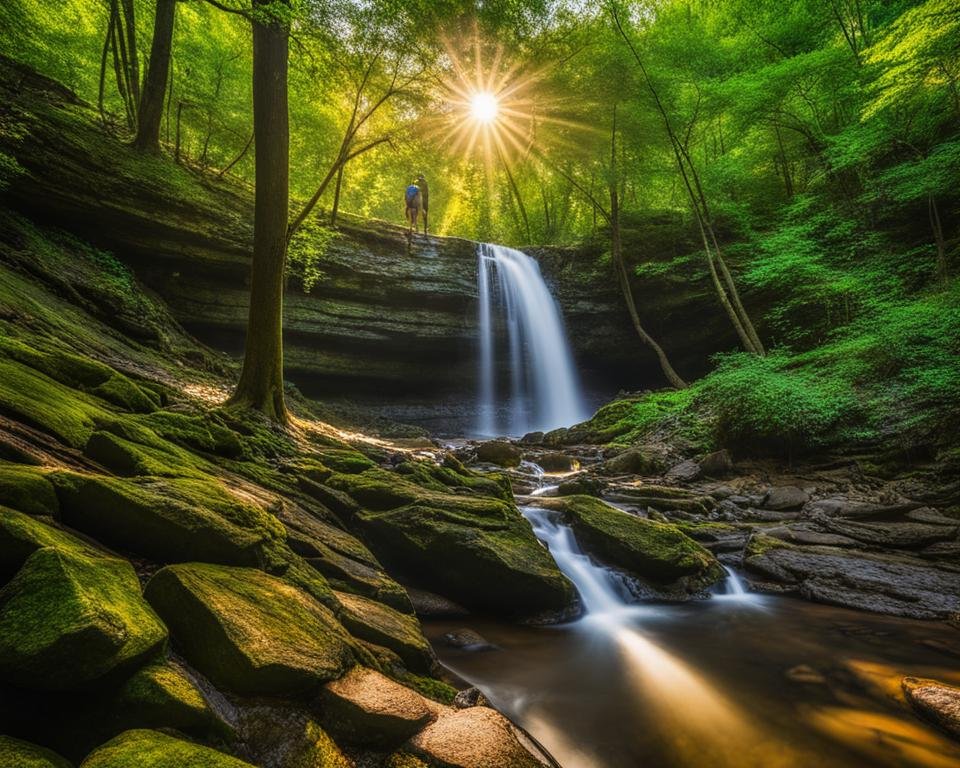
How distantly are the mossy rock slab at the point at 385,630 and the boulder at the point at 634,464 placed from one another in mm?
7945

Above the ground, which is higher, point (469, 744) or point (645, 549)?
point (645, 549)

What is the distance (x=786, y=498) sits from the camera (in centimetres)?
764

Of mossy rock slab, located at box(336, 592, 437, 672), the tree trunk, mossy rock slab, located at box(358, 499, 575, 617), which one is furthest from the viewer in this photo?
the tree trunk

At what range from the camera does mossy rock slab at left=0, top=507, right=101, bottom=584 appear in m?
1.52

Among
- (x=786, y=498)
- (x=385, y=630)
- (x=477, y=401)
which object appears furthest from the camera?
(x=477, y=401)

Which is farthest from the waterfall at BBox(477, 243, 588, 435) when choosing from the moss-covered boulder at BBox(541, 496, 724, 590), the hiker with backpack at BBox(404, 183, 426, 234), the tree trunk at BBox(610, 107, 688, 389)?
the moss-covered boulder at BBox(541, 496, 724, 590)

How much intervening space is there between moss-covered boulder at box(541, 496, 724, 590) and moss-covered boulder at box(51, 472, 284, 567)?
14.5 feet

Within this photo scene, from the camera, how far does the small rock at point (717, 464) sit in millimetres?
9367

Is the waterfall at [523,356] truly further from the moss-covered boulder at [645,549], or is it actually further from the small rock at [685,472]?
the moss-covered boulder at [645,549]

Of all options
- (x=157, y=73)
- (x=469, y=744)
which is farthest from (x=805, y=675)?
(x=157, y=73)

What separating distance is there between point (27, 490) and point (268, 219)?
229 inches

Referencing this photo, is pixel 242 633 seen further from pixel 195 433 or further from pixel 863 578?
pixel 863 578

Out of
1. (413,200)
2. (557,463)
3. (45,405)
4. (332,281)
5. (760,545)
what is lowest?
(760,545)

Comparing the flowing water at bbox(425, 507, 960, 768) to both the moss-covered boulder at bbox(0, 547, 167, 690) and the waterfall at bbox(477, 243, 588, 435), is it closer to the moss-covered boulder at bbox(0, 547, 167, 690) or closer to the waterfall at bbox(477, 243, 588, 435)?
the moss-covered boulder at bbox(0, 547, 167, 690)
